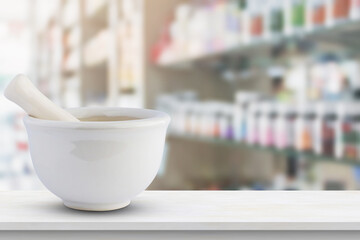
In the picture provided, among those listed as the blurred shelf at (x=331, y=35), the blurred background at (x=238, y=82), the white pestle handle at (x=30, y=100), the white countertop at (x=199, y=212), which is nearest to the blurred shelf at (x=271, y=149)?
the blurred background at (x=238, y=82)

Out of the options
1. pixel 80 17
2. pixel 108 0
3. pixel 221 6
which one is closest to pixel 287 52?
pixel 221 6

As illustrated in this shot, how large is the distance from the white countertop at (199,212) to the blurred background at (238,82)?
54.3 inches

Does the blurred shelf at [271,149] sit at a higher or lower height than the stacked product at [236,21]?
lower

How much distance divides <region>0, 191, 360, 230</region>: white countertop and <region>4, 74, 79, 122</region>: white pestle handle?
0.14 metres

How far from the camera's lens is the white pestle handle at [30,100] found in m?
0.73

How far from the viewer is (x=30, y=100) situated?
28.9 inches

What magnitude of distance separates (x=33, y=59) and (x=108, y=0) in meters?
2.35

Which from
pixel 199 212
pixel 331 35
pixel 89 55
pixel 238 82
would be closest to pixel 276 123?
pixel 331 35

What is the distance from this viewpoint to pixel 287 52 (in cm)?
294

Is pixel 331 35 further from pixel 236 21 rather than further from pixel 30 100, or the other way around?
pixel 30 100

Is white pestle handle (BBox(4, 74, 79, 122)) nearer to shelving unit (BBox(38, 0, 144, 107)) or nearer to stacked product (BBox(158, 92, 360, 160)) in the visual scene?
stacked product (BBox(158, 92, 360, 160))

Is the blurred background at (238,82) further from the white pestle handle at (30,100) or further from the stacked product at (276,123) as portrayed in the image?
the white pestle handle at (30,100)

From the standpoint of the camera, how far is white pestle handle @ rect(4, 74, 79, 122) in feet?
2.38

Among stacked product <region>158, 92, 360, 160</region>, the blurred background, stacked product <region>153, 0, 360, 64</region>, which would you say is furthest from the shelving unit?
stacked product <region>158, 92, 360, 160</region>
